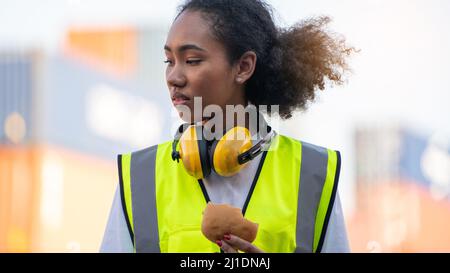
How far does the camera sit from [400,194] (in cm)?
5591

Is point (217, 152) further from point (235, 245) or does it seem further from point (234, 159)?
point (235, 245)

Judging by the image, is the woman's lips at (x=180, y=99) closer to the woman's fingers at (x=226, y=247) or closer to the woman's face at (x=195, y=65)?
the woman's face at (x=195, y=65)

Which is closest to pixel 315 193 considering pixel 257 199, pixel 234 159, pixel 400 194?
pixel 257 199

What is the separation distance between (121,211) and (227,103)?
0.57 m

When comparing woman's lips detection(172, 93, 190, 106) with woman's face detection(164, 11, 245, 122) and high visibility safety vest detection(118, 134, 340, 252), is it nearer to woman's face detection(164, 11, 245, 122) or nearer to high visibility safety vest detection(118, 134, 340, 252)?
woman's face detection(164, 11, 245, 122)

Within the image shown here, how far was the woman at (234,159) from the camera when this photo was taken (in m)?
3.42

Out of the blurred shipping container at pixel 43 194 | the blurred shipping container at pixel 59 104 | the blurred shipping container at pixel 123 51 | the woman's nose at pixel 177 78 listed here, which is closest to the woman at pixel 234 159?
the woman's nose at pixel 177 78

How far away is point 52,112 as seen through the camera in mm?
42969

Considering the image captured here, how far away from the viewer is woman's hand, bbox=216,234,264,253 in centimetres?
314

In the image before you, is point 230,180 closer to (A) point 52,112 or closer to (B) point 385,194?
(A) point 52,112

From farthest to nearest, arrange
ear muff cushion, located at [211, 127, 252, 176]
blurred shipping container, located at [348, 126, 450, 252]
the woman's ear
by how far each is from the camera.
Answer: blurred shipping container, located at [348, 126, 450, 252] → the woman's ear → ear muff cushion, located at [211, 127, 252, 176]

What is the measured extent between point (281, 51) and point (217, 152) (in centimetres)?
62

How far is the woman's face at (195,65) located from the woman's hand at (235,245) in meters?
0.55

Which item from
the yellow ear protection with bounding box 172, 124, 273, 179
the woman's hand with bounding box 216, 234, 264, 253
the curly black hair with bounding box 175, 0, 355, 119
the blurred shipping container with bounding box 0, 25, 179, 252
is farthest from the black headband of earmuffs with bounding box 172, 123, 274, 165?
the blurred shipping container with bounding box 0, 25, 179, 252
